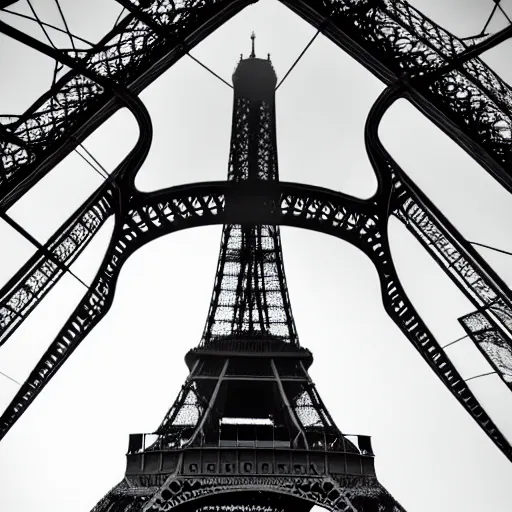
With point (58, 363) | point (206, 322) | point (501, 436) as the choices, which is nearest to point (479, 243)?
point (501, 436)

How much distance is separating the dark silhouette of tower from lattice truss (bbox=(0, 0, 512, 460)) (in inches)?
122

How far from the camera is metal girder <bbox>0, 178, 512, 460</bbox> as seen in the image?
16.0 metres

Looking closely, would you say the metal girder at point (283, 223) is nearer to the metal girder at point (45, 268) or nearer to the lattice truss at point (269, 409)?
the metal girder at point (45, 268)

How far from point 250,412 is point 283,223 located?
10.7 meters

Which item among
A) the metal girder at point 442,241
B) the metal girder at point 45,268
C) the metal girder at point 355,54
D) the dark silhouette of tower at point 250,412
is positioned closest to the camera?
the metal girder at point 355,54

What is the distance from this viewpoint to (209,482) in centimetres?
1994

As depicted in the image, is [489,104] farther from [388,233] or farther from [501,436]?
[388,233]

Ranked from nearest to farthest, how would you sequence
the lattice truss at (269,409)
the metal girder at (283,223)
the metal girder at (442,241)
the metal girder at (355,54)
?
the metal girder at (355,54), the metal girder at (442,241), the metal girder at (283,223), the lattice truss at (269,409)

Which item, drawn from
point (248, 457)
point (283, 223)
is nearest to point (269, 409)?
point (248, 457)

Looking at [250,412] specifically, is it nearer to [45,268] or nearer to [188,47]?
[45,268]

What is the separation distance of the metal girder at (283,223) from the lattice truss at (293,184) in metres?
0.04

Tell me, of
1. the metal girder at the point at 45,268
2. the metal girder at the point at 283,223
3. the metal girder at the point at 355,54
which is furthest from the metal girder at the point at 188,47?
the metal girder at the point at 283,223

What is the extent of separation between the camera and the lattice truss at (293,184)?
21.9 feet

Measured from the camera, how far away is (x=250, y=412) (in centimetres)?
2709
